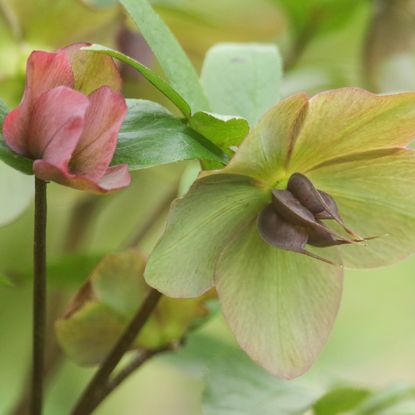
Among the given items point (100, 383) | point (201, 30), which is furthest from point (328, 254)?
point (201, 30)

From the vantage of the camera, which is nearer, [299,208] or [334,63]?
[299,208]

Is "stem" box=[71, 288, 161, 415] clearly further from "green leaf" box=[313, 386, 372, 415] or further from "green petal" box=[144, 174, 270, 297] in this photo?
"green leaf" box=[313, 386, 372, 415]

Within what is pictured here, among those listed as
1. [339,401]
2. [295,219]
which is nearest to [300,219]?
[295,219]

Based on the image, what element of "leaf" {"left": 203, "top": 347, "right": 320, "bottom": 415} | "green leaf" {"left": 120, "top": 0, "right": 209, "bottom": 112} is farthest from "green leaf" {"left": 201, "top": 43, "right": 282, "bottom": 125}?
"leaf" {"left": 203, "top": 347, "right": 320, "bottom": 415}

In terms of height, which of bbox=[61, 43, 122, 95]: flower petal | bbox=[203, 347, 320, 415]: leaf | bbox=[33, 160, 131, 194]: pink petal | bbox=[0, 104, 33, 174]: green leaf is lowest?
bbox=[203, 347, 320, 415]: leaf

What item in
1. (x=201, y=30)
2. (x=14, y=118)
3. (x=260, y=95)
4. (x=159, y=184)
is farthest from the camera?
(x=159, y=184)

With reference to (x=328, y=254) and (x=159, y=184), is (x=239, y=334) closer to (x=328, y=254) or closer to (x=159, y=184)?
(x=328, y=254)

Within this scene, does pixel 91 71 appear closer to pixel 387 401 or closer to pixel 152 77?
pixel 152 77
